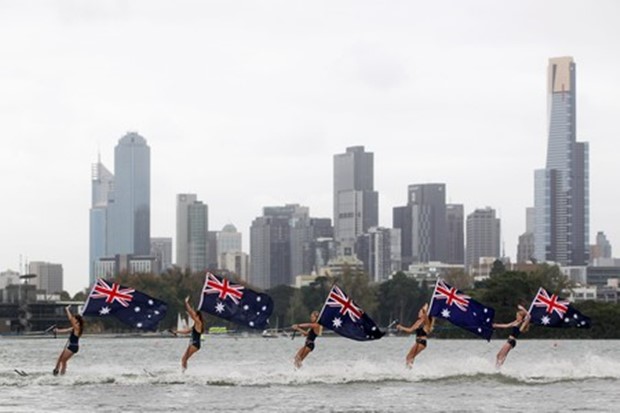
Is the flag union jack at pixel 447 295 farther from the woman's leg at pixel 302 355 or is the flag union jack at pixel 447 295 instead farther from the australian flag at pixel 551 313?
the woman's leg at pixel 302 355

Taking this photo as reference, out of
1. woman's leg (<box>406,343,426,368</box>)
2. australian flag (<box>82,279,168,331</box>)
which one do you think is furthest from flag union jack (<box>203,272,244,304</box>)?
woman's leg (<box>406,343,426,368</box>)

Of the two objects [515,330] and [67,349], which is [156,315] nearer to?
[67,349]

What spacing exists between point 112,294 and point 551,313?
1698 cm

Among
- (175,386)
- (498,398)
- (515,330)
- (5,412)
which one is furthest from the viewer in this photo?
(515,330)

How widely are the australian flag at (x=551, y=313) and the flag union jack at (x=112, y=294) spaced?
50.9 feet

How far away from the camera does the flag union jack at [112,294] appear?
184 ft

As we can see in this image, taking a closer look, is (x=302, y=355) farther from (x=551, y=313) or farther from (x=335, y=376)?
(x=551, y=313)

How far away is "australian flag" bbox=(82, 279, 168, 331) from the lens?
55781 mm

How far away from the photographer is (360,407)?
4762 centimetres

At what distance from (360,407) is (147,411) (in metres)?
6.59

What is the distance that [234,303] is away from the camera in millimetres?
55688

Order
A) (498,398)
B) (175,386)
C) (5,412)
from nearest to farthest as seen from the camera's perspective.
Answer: (5,412)
(498,398)
(175,386)

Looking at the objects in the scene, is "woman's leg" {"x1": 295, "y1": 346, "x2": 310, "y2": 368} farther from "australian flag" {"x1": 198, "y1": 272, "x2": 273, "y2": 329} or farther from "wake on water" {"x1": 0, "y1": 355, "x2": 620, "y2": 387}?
"australian flag" {"x1": 198, "y1": 272, "x2": 273, "y2": 329}

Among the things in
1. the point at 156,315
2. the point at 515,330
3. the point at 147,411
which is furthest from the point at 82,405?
the point at 515,330
